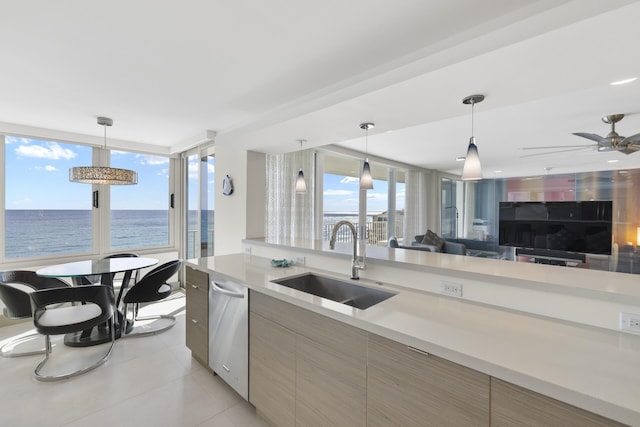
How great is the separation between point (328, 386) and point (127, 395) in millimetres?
1702

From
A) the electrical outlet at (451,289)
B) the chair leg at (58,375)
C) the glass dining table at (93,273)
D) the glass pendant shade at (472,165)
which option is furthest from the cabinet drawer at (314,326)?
the glass dining table at (93,273)

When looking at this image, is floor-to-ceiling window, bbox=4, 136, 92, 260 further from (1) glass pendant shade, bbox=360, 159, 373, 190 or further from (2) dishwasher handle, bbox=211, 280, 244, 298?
(1) glass pendant shade, bbox=360, 159, 373, 190

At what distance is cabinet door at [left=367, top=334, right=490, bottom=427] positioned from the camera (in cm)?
99

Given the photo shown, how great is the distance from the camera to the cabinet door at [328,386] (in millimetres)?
1315

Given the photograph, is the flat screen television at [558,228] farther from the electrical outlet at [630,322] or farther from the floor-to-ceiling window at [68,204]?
the floor-to-ceiling window at [68,204]

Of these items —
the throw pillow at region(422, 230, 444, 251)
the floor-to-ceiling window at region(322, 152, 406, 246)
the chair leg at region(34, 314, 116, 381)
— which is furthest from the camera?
the throw pillow at region(422, 230, 444, 251)

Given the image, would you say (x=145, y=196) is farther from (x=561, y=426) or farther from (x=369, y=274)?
(x=561, y=426)

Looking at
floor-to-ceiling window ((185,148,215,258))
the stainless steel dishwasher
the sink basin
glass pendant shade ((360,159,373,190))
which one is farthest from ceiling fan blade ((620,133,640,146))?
floor-to-ceiling window ((185,148,215,258))

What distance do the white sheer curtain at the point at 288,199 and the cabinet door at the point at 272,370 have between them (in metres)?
1.85

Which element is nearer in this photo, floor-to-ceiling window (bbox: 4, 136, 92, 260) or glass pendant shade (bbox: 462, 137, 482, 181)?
glass pendant shade (bbox: 462, 137, 482, 181)

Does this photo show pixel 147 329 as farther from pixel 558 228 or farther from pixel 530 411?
pixel 558 228

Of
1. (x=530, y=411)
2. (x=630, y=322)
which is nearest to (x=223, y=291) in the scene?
(x=530, y=411)

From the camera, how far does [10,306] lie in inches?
97.7

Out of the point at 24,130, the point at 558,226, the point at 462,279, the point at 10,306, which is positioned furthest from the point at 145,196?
the point at 558,226
